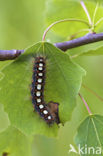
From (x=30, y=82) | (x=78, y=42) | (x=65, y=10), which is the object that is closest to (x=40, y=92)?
(x=30, y=82)

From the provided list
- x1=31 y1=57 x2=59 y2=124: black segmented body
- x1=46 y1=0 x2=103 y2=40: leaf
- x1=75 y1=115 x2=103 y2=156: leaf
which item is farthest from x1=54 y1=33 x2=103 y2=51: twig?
x1=46 y1=0 x2=103 y2=40: leaf

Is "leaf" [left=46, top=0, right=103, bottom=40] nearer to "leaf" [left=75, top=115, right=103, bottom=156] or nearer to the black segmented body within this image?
the black segmented body

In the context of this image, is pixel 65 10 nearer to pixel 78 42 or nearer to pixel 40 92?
pixel 78 42

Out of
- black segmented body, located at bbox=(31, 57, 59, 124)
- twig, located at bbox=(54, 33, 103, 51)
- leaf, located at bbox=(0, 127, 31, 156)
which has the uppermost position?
twig, located at bbox=(54, 33, 103, 51)

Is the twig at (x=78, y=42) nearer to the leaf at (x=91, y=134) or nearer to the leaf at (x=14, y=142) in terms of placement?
the leaf at (x=91, y=134)

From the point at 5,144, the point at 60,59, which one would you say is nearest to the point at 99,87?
the point at 5,144
